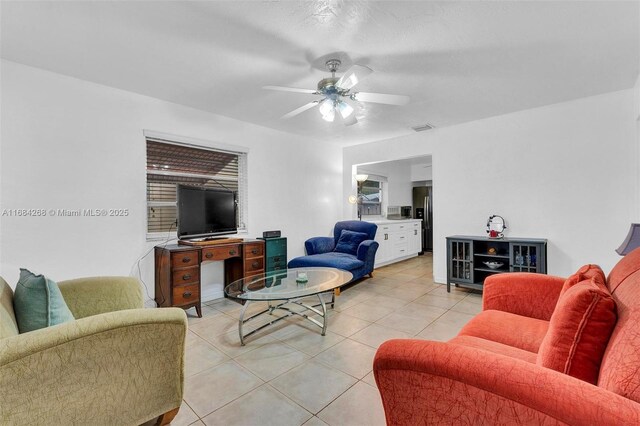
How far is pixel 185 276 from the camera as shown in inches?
116

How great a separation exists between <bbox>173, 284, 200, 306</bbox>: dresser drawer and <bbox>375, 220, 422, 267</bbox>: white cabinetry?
3.30m

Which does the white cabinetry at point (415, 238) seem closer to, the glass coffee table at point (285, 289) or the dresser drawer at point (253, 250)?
the glass coffee table at point (285, 289)

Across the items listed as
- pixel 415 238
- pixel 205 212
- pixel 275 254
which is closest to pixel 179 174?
pixel 205 212

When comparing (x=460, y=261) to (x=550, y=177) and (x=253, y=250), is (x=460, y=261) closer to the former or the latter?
(x=550, y=177)

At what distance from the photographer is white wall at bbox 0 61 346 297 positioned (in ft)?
7.88

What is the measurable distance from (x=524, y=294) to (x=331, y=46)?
7.22 feet

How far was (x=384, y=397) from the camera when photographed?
1053mm

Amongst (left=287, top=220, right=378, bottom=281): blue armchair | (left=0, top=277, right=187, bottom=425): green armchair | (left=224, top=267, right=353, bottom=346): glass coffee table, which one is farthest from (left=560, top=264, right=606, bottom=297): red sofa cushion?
(left=287, top=220, right=378, bottom=281): blue armchair

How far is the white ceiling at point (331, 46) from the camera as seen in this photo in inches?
71.4

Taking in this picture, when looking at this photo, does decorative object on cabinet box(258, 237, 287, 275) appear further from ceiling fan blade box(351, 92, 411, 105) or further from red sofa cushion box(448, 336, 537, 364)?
red sofa cushion box(448, 336, 537, 364)

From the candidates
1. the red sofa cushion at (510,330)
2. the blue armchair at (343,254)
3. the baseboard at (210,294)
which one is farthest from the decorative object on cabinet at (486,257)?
the baseboard at (210,294)

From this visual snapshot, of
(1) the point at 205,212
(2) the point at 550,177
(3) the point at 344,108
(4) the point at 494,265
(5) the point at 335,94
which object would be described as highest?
(5) the point at 335,94

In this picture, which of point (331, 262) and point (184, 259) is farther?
point (331, 262)

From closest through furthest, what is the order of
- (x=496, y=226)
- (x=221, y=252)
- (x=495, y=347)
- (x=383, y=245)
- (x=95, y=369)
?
(x=95, y=369)
(x=495, y=347)
(x=221, y=252)
(x=496, y=226)
(x=383, y=245)
